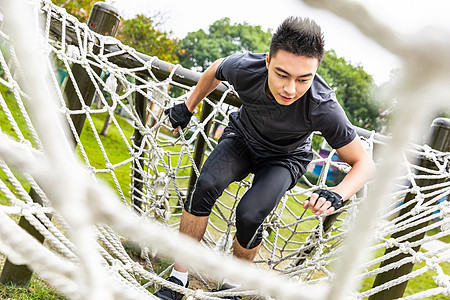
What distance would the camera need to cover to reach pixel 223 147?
141 cm

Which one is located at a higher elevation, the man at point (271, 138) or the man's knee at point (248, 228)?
the man at point (271, 138)

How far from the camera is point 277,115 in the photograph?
1322 mm

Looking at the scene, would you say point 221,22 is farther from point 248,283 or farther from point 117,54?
point 248,283

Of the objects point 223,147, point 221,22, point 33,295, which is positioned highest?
point 221,22

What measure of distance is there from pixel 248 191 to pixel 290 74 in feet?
1.28

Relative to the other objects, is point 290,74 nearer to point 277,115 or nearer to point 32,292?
point 277,115

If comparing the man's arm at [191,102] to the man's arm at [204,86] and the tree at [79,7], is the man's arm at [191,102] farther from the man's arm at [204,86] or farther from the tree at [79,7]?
the tree at [79,7]

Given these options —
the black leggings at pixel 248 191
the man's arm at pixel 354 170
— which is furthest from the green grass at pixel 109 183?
the man's arm at pixel 354 170

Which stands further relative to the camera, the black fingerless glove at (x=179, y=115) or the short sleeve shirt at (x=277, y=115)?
the black fingerless glove at (x=179, y=115)

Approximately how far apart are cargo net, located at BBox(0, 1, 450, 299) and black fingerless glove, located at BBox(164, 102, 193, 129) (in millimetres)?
57

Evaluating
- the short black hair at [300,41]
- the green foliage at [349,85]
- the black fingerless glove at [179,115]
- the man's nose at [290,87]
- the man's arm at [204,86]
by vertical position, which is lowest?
the black fingerless glove at [179,115]

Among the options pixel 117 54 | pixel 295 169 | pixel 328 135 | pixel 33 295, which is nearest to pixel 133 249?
pixel 33 295

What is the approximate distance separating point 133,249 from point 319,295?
219 cm

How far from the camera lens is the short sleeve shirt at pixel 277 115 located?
1263 millimetres
